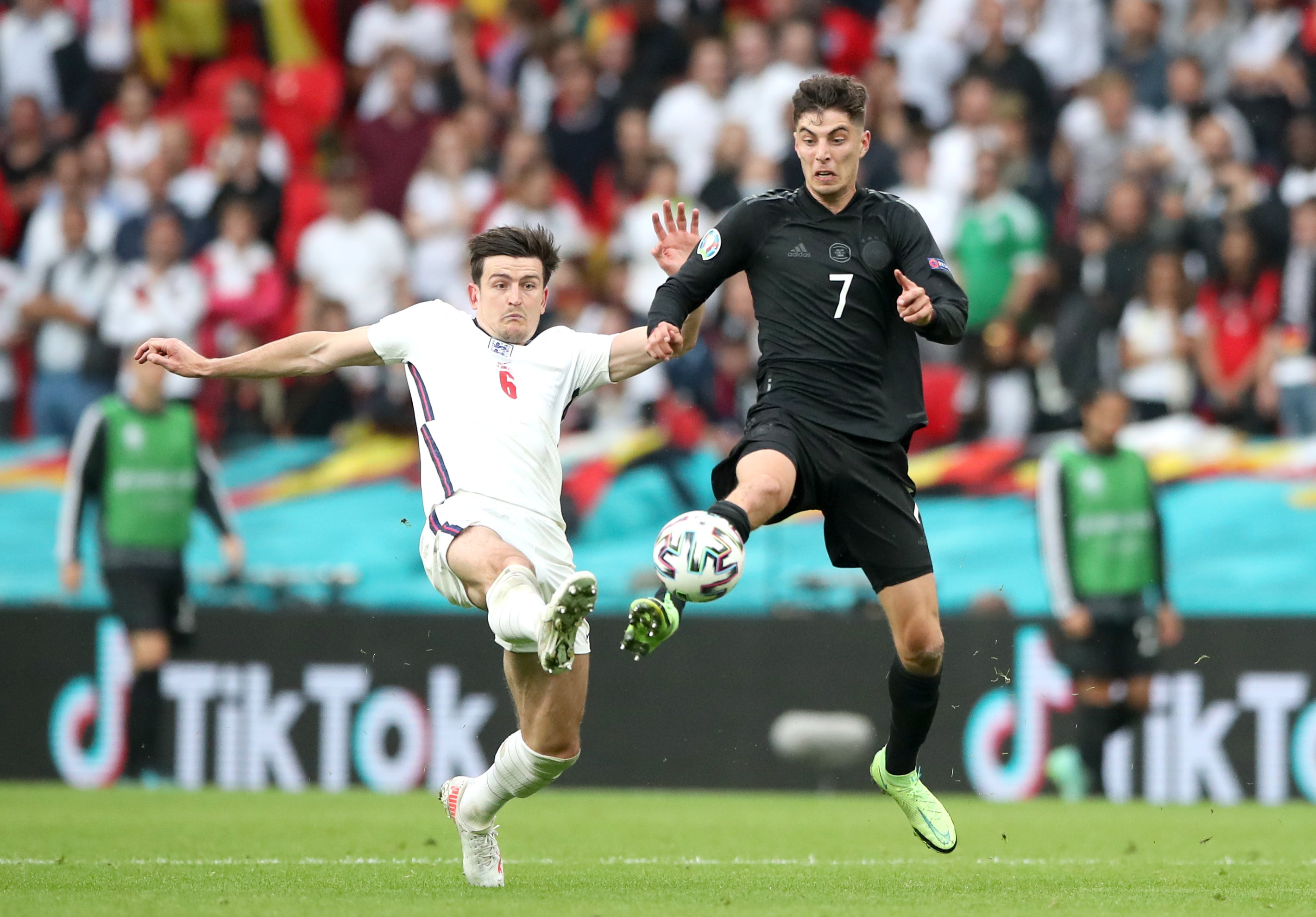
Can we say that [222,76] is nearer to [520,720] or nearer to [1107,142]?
[1107,142]

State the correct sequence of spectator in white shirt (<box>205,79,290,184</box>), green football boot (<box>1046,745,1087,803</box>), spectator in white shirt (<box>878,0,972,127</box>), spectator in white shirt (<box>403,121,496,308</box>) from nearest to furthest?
1. green football boot (<box>1046,745,1087,803</box>)
2. spectator in white shirt (<box>403,121,496,308</box>)
3. spectator in white shirt (<box>878,0,972,127</box>)
4. spectator in white shirt (<box>205,79,290,184</box>)

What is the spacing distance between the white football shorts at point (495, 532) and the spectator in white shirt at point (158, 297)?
752 centimetres

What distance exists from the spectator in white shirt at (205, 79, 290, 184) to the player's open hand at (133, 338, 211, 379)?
28.7 feet

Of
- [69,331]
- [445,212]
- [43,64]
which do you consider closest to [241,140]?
[445,212]

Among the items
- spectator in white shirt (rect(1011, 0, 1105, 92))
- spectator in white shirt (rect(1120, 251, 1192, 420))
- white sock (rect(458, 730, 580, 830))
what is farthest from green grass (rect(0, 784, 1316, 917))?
spectator in white shirt (rect(1011, 0, 1105, 92))

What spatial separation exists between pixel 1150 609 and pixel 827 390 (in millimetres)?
5948

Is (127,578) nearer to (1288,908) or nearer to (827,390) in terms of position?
(827,390)

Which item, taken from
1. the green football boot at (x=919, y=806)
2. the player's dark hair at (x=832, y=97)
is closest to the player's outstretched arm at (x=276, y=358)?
the player's dark hair at (x=832, y=97)

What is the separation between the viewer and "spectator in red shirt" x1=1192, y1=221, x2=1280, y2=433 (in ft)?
42.6

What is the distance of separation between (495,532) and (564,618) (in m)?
0.87

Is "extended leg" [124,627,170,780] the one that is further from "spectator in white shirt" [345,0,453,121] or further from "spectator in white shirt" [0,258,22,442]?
"spectator in white shirt" [345,0,453,121]

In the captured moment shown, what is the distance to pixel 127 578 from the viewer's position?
1306cm

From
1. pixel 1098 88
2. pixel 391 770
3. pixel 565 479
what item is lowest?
pixel 391 770

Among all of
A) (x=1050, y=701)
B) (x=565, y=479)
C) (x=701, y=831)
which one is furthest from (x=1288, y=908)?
(x=565, y=479)
